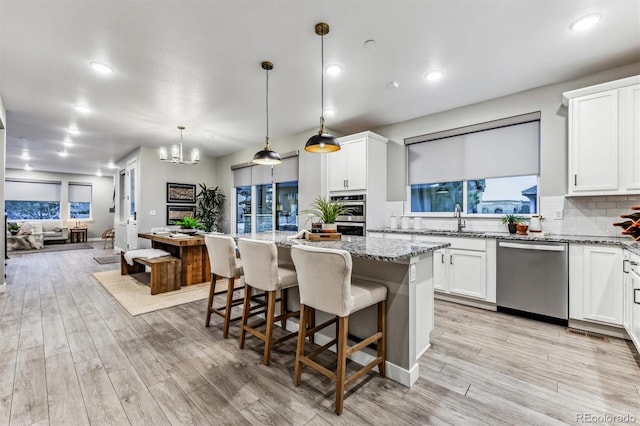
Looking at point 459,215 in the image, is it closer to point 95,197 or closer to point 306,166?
point 306,166

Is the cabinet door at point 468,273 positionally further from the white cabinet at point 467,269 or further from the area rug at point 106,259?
the area rug at point 106,259

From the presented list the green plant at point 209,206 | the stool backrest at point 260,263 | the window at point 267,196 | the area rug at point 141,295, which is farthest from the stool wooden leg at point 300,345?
the green plant at point 209,206

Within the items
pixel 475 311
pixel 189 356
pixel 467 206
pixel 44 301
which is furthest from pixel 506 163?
pixel 44 301

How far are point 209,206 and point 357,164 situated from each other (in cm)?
453

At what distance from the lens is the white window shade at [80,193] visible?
10766mm

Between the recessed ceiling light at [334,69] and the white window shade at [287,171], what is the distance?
2.53 meters

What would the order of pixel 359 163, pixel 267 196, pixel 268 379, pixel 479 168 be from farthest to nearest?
pixel 267 196 → pixel 359 163 → pixel 479 168 → pixel 268 379

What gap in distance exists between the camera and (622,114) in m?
2.78

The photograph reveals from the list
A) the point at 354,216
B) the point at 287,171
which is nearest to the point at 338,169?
the point at 354,216

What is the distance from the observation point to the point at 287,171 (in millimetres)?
5820

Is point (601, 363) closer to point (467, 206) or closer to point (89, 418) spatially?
point (467, 206)

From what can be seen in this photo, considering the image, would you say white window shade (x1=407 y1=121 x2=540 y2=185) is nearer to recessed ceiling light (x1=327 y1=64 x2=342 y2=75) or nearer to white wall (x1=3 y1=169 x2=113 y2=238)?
recessed ceiling light (x1=327 y1=64 x2=342 y2=75)

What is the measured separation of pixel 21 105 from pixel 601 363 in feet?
23.5

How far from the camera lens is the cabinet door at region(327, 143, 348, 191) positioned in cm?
472
